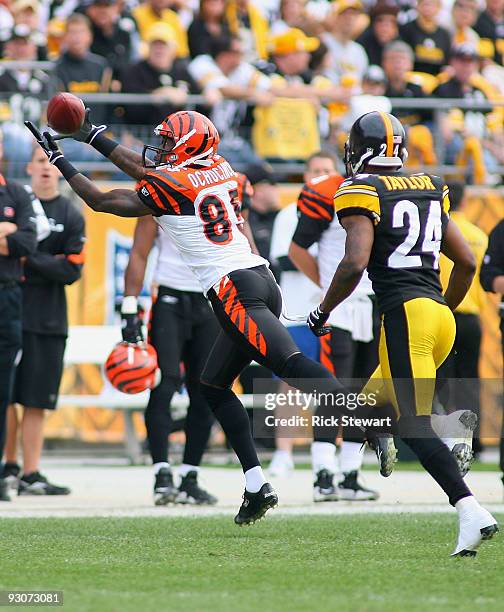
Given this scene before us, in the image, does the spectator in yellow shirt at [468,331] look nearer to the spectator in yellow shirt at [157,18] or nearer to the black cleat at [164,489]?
the black cleat at [164,489]

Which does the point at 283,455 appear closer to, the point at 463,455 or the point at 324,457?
the point at 324,457

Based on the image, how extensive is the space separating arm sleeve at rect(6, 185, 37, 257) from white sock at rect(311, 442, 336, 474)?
7.08ft

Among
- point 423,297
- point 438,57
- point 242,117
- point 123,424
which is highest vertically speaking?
point 438,57

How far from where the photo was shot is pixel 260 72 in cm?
1283

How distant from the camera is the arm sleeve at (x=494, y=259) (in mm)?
7957

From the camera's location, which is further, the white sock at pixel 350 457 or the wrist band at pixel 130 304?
the white sock at pixel 350 457

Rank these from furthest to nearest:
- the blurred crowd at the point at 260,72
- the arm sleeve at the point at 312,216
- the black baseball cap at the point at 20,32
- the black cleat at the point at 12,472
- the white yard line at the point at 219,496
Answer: the black baseball cap at the point at 20,32 → the blurred crowd at the point at 260,72 → the black cleat at the point at 12,472 → the arm sleeve at the point at 312,216 → the white yard line at the point at 219,496

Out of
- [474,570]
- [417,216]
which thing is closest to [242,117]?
[417,216]

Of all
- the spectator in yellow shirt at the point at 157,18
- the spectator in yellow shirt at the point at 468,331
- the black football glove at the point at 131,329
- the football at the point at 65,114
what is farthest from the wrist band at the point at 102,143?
the spectator in yellow shirt at the point at 157,18

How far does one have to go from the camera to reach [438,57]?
1434cm

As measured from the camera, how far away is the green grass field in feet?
14.2

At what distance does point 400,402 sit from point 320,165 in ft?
12.7

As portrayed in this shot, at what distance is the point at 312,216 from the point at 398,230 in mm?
2493

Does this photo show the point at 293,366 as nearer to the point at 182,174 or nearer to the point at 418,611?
the point at 182,174
